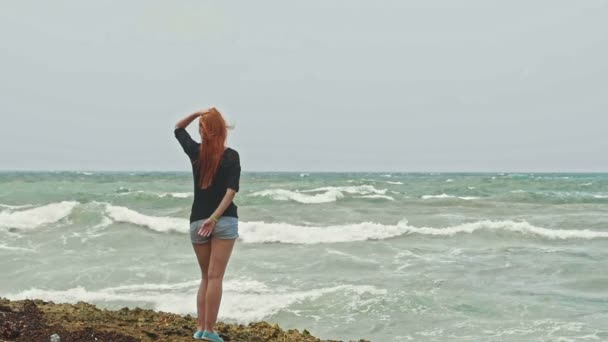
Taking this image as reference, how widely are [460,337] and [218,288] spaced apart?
4.09 metres

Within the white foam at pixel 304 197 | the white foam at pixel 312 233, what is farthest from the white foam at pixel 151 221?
the white foam at pixel 304 197

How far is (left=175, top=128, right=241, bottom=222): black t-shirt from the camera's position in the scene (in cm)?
446

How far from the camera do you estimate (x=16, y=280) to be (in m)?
11.5

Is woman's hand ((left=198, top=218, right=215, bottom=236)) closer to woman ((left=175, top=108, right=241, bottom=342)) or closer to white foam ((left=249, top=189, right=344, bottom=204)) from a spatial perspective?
woman ((left=175, top=108, right=241, bottom=342))

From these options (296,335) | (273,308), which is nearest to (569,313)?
(273,308)

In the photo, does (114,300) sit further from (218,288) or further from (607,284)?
(607,284)

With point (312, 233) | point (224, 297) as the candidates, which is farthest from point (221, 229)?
point (312, 233)

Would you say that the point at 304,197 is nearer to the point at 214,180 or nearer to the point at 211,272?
the point at 211,272

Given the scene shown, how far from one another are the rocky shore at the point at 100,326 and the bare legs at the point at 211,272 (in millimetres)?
321

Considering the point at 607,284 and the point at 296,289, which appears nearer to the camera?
the point at 296,289

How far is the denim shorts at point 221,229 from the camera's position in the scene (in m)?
4.52

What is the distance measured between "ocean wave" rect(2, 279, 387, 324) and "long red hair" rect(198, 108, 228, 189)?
4521mm

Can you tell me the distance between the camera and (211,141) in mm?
A: 4414

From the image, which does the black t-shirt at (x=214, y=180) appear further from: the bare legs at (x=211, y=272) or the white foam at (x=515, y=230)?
the white foam at (x=515, y=230)
